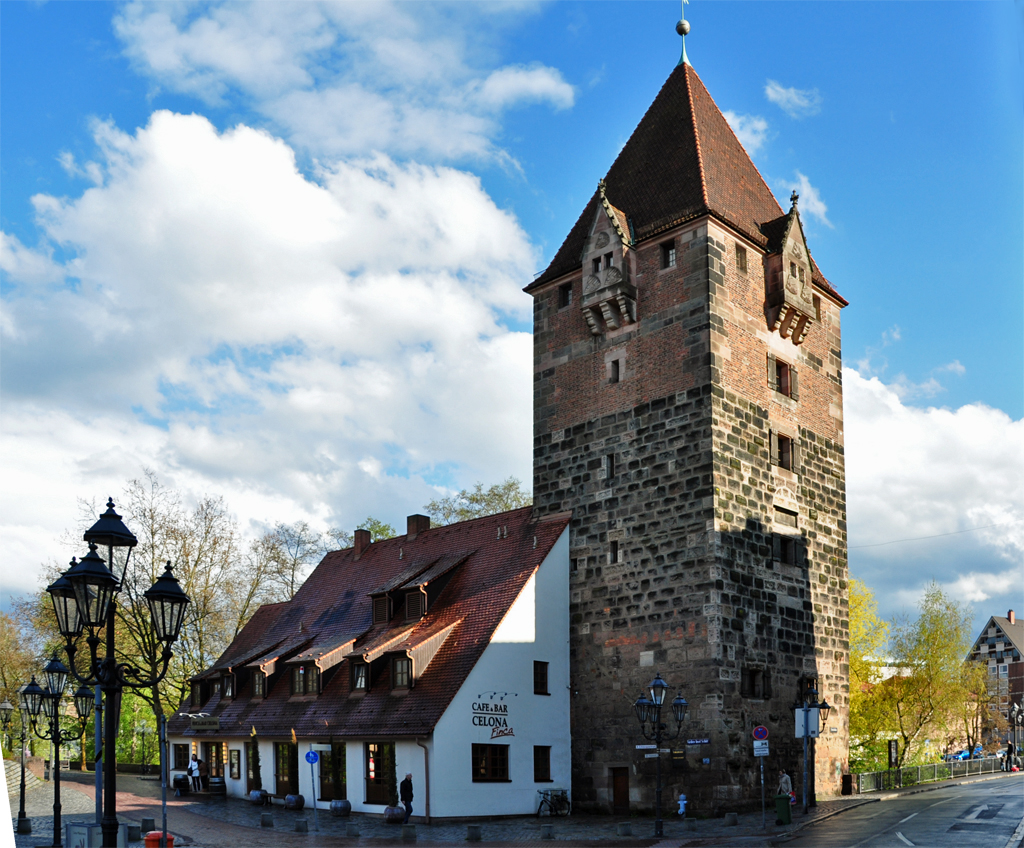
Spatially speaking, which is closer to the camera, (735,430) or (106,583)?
(106,583)

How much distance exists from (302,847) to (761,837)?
10.6m

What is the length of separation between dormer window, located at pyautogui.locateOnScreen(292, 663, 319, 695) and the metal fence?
62.1 feet

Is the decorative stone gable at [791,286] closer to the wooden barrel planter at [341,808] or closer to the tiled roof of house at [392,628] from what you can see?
the tiled roof of house at [392,628]

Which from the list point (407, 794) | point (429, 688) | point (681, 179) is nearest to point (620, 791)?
point (429, 688)

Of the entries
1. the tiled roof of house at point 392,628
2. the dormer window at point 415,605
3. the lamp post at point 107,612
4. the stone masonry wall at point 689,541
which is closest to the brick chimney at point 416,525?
the tiled roof of house at point 392,628

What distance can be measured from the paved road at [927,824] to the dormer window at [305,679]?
1732cm

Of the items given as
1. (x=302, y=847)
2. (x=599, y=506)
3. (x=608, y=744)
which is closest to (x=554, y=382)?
(x=599, y=506)

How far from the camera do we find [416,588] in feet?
116

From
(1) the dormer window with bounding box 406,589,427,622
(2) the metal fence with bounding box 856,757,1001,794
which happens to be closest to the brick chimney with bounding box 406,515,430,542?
(1) the dormer window with bounding box 406,589,427,622

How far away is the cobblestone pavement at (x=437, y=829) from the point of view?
2405 cm

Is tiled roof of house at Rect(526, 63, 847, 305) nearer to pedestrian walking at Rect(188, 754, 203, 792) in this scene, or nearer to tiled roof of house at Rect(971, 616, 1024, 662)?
pedestrian walking at Rect(188, 754, 203, 792)

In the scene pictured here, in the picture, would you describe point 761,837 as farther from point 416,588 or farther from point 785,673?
point 416,588

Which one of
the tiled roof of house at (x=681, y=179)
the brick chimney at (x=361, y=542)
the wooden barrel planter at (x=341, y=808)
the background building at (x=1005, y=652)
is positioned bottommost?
the background building at (x=1005, y=652)

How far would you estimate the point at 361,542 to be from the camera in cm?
4491
